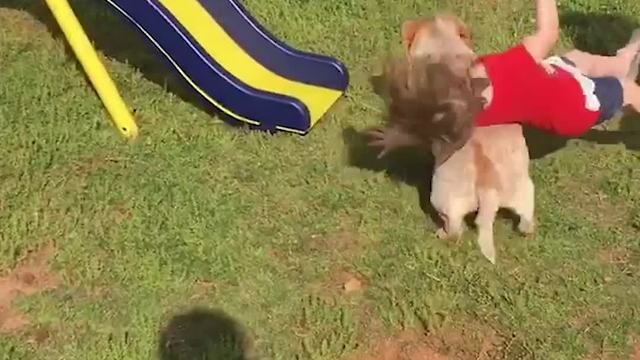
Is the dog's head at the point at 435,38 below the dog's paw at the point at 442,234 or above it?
above

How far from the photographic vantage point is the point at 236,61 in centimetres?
477

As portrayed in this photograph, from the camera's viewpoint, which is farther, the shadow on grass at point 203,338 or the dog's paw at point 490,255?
the dog's paw at point 490,255

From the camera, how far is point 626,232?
4211 millimetres

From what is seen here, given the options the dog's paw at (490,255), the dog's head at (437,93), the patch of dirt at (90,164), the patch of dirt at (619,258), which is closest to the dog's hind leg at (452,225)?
the dog's paw at (490,255)

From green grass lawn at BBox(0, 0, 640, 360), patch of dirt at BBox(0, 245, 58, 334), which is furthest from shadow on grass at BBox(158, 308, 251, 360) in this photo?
patch of dirt at BBox(0, 245, 58, 334)

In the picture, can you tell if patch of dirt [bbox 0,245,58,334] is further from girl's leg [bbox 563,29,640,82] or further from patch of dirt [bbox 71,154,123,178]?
girl's leg [bbox 563,29,640,82]

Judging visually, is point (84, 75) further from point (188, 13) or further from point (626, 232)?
point (626, 232)

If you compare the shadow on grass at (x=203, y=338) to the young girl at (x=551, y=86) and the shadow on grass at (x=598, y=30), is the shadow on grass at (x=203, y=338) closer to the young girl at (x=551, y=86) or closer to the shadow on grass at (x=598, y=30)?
the young girl at (x=551, y=86)

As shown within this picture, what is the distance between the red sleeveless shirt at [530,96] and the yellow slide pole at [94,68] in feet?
5.04

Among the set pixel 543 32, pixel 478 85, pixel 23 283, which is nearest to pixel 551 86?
pixel 543 32

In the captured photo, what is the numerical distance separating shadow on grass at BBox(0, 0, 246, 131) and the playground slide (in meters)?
0.10

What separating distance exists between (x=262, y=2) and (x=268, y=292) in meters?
2.14

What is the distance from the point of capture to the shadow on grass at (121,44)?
4.85 meters

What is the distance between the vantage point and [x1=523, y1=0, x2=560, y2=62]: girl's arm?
4164mm
